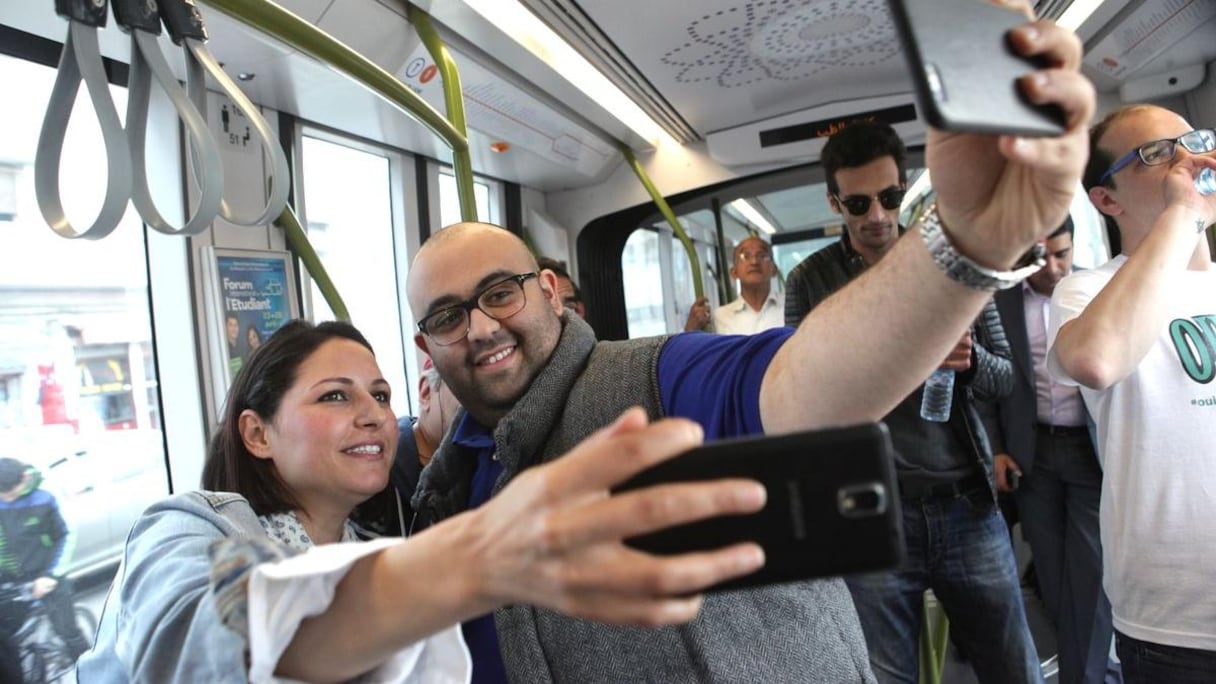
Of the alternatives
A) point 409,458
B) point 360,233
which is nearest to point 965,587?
point 409,458

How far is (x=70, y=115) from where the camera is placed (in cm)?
88

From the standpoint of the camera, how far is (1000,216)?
72cm

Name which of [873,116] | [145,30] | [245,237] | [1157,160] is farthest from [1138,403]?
[873,116]

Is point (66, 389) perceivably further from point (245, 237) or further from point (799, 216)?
point (799, 216)

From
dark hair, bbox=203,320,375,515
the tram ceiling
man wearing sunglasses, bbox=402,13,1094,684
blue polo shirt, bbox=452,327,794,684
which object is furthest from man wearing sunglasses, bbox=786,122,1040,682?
dark hair, bbox=203,320,375,515

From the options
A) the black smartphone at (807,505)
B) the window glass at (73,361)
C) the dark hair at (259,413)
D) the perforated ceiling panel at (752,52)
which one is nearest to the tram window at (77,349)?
the window glass at (73,361)

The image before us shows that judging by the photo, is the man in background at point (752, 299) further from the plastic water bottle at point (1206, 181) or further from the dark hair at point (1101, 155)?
the plastic water bottle at point (1206, 181)

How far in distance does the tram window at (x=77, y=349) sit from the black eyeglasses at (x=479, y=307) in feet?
3.48

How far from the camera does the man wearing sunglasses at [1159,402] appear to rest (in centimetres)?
128

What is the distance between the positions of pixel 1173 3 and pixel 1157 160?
190 cm

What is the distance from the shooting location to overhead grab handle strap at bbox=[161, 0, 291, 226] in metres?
0.94

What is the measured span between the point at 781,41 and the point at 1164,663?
2440mm

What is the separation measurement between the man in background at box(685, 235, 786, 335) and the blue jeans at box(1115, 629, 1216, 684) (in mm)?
2729

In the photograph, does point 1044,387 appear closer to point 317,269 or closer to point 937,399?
point 937,399
